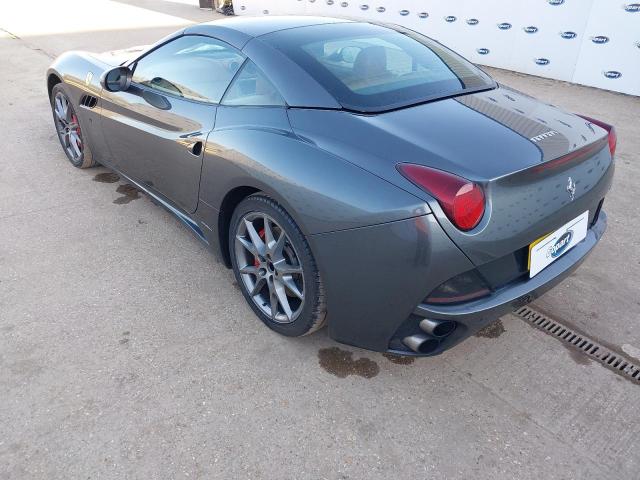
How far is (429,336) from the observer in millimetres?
1918

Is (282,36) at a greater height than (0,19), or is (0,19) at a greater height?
(282,36)

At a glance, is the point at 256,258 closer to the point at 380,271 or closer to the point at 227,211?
the point at 227,211

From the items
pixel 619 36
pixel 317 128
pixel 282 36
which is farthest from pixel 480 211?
pixel 619 36

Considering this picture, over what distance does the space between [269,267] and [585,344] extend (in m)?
1.63

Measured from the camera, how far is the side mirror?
10.2 ft

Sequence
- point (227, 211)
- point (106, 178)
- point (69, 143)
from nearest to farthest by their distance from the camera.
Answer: point (227, 211) → point (106, 178) → point (69, 143)

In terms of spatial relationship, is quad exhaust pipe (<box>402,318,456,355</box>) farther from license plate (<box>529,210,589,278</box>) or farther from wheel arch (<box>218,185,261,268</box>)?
wheel arch (<box>218,185,261,268</box>)

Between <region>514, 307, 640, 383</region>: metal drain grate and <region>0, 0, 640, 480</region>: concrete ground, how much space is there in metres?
0.06

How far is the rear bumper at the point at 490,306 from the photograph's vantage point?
1.84 m

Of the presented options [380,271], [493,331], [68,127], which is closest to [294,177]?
[380,271]

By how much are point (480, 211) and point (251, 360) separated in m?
1.27

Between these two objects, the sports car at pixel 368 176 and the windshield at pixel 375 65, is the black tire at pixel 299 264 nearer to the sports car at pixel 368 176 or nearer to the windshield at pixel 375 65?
the sports car at pixel 368 176

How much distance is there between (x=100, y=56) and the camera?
3.92 metres

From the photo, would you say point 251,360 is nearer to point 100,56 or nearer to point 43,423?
point 43,423
